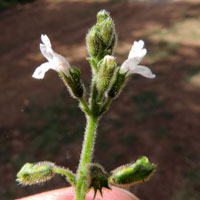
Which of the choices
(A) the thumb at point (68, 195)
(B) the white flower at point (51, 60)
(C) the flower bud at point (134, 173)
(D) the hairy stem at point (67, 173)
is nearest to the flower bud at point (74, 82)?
(B) the white flower at point (51, 60)

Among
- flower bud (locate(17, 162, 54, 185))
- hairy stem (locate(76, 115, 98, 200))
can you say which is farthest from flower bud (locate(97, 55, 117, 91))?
flower bud (locate(17, 162, 54, 185))

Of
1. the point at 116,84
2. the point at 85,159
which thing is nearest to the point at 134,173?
the point at 85,159

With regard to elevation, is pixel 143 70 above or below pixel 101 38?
below

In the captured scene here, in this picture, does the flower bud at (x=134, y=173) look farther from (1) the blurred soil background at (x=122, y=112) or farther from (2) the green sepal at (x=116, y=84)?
(1) the blurred soil background at (x=122, y=112)

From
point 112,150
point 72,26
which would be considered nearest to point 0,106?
point 112,150

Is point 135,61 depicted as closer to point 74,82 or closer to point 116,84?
point 116,84

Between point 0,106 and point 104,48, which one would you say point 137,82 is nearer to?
point 0,106

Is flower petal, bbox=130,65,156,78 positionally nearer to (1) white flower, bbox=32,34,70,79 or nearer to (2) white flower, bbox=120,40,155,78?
(2) white flower, bbox=120,40,155,78
